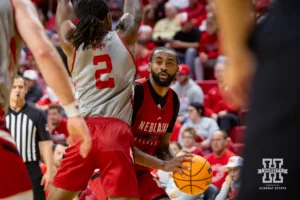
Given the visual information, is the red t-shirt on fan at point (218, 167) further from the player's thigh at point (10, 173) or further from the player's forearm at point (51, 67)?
the player's forearm at point (51, 67)

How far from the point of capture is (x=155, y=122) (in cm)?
644

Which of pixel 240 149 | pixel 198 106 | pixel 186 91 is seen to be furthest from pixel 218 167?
pixel 240 149

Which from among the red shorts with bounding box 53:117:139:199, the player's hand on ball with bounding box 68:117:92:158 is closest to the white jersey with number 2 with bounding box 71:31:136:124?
the red shorts with bounding box 53:117:139:199

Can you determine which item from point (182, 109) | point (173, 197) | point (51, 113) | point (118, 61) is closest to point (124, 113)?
point (118, 61)

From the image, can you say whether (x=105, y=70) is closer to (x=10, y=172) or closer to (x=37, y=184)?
(x=10, y=172)

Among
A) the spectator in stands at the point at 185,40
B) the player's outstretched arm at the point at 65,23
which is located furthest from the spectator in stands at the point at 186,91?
the player's outstretched arm at the point at 65,23

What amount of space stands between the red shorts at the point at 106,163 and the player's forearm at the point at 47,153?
360 centimetres

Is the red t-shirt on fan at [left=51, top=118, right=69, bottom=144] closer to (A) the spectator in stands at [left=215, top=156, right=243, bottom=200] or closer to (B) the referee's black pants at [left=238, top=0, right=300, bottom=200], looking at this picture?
(A) the spectator in stands at [left=215, top=156, right=243, bottom=200]

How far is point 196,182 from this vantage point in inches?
258

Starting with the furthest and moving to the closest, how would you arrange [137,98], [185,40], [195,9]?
[195,9] → [185,40] → [137,98]

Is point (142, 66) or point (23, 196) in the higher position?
point (142, 66)

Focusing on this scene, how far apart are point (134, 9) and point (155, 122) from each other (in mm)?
985

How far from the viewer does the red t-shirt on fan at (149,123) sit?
6.39 metres

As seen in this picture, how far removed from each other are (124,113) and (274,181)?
10.1 feet
